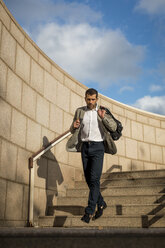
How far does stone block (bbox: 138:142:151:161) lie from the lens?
877 cm

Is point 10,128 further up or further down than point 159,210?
further up

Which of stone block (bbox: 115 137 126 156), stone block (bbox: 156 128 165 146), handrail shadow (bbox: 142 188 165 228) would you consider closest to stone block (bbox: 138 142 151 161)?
stone block (bbox: 156 128 165 146)

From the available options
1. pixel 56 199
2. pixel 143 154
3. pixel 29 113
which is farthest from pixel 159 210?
pixel 143 154

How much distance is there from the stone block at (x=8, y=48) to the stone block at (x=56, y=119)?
4.68ft

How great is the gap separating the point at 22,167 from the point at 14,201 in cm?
55

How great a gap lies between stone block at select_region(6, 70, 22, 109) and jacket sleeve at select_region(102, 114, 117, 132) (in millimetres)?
1615

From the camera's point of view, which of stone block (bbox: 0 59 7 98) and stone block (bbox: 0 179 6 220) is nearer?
stone block (bbox: 0 179 6 220)

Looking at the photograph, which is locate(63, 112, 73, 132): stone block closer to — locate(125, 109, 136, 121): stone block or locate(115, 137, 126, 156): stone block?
locate(115, 137, 126, 156): stone block

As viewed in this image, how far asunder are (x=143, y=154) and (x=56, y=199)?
3632 mm

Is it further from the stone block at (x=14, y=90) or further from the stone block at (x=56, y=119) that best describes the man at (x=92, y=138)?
the stone block at (x=56, y=119)

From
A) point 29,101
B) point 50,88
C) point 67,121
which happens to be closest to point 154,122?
point 67,121
